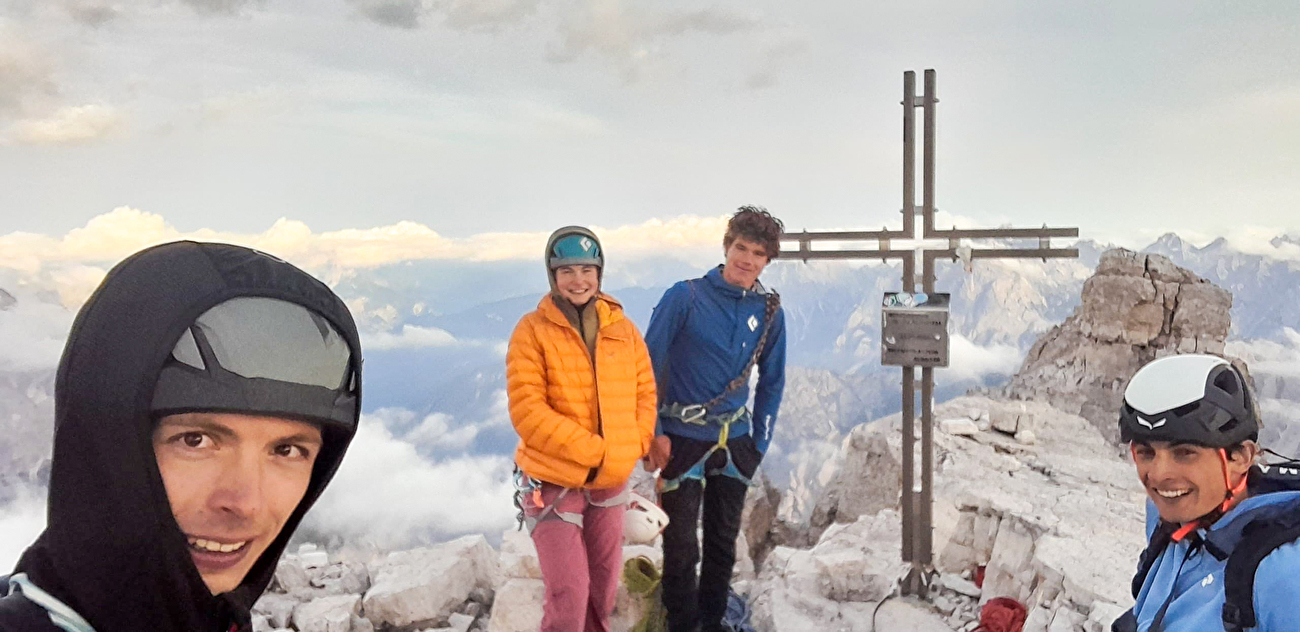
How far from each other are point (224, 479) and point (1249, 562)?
1797mm

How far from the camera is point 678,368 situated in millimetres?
3113

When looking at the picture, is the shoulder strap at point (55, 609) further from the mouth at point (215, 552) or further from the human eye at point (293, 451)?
the human eye at point (293, 451)

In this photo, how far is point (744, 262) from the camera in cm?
307

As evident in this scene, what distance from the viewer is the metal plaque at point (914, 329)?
369 cm

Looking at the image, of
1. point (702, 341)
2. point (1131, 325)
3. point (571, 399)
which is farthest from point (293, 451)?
point (1131, 325)

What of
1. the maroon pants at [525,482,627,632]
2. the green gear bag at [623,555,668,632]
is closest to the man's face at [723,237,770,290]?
the maroon pants at [525,482,627,632]

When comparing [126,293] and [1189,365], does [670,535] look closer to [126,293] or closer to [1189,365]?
[1189,365]

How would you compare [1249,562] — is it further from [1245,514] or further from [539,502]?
[539,502]

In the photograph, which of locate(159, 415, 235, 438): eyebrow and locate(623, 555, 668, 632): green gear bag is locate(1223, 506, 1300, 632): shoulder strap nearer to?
locate(159, 415, 235, 438): eyebrow

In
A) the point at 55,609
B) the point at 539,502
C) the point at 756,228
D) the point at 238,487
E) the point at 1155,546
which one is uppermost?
the point at 756,228

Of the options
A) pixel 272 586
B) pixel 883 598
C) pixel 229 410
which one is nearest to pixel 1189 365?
pixel 229 410

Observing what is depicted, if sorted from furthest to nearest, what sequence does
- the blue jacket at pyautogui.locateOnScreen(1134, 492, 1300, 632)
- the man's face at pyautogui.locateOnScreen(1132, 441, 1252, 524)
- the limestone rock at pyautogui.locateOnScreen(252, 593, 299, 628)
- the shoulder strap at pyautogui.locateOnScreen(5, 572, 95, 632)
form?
the limestone rock at pyautogui.locateOnScreen(252, 593, 299, 628) → the man's face at pyautogui.locateOnScreen(1132, 441, 1252, 524) → the blue jacket at pyautogui.locateOnScreen(1134, 492, 1300, 632) → the shoulder strap at pyautogui.locateOnScreen(5, 572, 95, 632)

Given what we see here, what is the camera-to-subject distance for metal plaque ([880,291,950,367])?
3689mm

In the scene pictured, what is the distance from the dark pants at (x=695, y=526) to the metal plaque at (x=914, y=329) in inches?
41.5
